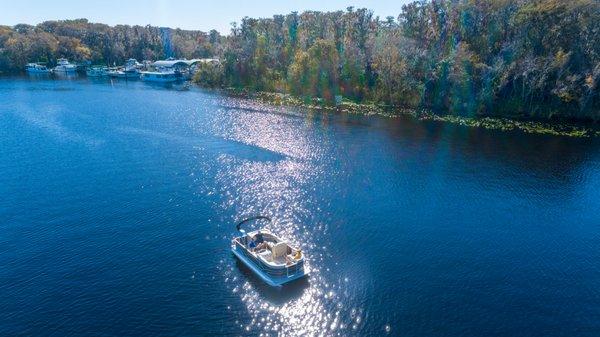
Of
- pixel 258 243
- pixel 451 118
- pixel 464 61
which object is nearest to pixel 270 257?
pixel 258 243

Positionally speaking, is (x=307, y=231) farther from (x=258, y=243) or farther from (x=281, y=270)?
(x=281, y=270)

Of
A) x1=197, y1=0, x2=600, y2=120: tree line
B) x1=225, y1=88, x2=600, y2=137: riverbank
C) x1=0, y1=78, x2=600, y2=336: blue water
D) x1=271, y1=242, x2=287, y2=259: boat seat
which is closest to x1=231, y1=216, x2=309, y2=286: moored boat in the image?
x1=271, y1=242, x2=287, y2=259: boat seat

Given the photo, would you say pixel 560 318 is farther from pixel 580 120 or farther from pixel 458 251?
pixel 580 120

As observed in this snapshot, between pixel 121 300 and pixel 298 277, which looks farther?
pixel 298 277

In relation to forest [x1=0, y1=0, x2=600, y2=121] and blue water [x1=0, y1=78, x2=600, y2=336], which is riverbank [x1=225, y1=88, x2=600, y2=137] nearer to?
forest [x1=0, y1=0, x2=600, y2=121]

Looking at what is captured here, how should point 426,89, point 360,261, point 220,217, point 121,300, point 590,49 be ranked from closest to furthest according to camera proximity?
1. point 121,300
2. point 360,261
3. point 220,217
4. point 590,49
5. point 426,89

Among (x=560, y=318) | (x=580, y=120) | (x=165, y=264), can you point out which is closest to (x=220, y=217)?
(x=165, y=264)
